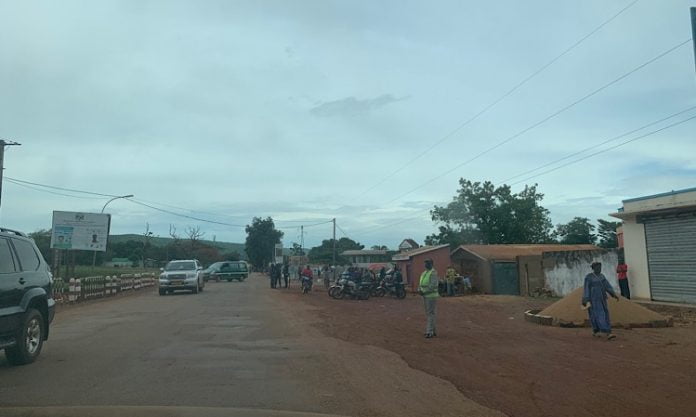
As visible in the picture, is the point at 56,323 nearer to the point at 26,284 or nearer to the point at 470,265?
the point at 26,284

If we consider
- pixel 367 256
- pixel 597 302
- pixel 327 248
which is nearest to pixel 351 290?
pixel 597 302

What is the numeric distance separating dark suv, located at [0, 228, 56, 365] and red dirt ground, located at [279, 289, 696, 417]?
6.12 metres

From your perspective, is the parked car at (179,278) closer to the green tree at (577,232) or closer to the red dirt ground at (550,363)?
the red dirt ground at (550,363)

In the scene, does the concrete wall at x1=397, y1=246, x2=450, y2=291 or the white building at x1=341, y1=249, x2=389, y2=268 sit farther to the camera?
the white building at x1=341, y1=249, x2=389, y2=268

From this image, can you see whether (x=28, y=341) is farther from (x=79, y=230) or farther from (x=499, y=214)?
(x=499, y=214)

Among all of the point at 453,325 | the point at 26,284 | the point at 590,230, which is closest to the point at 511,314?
the point at 453,325

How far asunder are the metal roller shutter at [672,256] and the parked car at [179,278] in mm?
21841

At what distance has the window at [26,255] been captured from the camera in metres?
9.34

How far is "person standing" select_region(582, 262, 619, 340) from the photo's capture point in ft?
41.1

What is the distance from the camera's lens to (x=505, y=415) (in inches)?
256

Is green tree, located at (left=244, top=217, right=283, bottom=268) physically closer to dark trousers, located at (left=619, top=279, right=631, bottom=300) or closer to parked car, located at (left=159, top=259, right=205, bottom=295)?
parked car, located at (left=159, top=259, right=205, bottom=295)

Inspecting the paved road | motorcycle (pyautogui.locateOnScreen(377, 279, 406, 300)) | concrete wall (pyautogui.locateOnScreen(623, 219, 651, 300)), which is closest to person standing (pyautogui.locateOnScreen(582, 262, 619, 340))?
the paved road

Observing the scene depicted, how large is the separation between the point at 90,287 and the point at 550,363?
24.2 metres

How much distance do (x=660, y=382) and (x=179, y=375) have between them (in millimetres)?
6742
